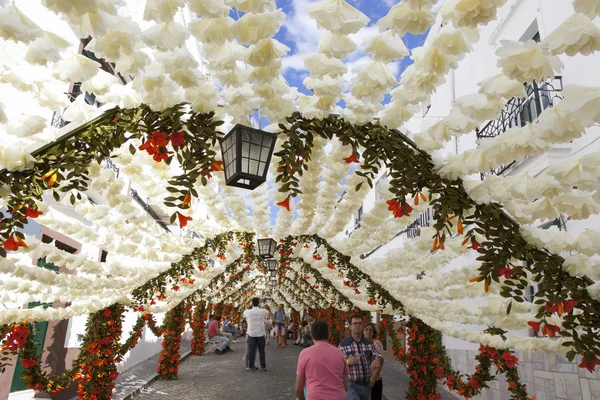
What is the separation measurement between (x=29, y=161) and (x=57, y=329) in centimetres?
699

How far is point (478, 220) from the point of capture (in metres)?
3.23

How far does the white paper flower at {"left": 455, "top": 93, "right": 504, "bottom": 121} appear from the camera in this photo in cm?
246

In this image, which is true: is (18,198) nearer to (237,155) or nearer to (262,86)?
(237,155)

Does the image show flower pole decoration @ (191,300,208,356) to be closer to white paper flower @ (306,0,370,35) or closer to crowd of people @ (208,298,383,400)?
crowd of people @ (208,298,383,400)

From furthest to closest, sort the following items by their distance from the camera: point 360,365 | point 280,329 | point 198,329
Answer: point 280,329 < point 198,329 < point 360,365

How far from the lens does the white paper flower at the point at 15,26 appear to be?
194cm

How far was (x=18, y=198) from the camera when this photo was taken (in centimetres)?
296

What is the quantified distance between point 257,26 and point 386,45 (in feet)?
2.17

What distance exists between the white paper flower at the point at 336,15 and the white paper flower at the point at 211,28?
42 cm

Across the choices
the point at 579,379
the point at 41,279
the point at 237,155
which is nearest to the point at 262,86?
the point at 237,155

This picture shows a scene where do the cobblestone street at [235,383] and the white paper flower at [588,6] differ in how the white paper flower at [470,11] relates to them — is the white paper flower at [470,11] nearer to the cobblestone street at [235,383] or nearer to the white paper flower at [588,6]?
the white paper flower at [588,6]

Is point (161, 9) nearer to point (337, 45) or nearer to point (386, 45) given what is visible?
point (337, 45)

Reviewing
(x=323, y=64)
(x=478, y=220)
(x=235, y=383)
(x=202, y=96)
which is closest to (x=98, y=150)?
(x=202, y=96)

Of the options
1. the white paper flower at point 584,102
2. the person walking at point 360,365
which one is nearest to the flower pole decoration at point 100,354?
the person walking at point 360,365
